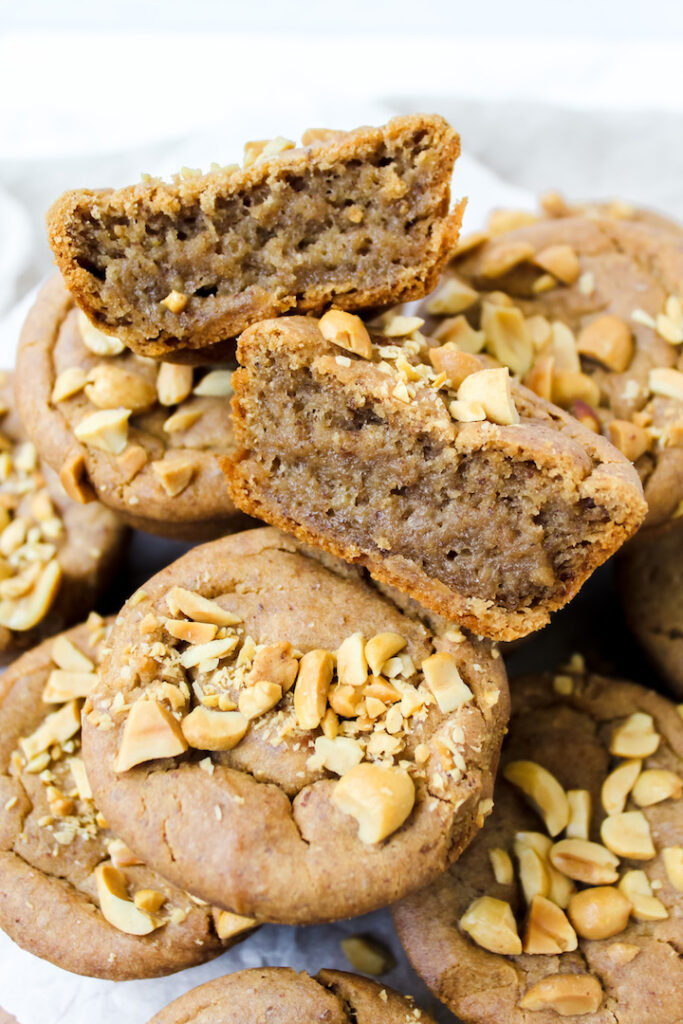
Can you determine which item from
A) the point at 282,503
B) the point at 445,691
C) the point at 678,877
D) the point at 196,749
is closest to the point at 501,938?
the point at 678,877

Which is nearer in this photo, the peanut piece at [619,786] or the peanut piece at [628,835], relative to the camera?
the peanut piece at [628,835]

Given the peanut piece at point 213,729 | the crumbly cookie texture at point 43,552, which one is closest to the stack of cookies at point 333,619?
the peanut piece at point 213,729

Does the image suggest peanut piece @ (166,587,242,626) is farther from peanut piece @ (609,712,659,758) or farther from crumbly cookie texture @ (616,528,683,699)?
crumbly cookie texture @ (616,528,683,699)

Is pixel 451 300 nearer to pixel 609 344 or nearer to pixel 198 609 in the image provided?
pixel 609 344

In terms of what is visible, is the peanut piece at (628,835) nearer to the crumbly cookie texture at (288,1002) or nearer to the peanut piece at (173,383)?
the crumbly cookie texture at (288,1002)

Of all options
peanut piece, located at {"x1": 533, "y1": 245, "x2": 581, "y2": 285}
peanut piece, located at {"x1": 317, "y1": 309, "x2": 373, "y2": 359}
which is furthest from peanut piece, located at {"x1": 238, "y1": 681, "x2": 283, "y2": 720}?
peanut piece, located at {"x1": 533, "y1": 245, "x2": 581, "y2": 285}

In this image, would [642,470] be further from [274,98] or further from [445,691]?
[274,98]
